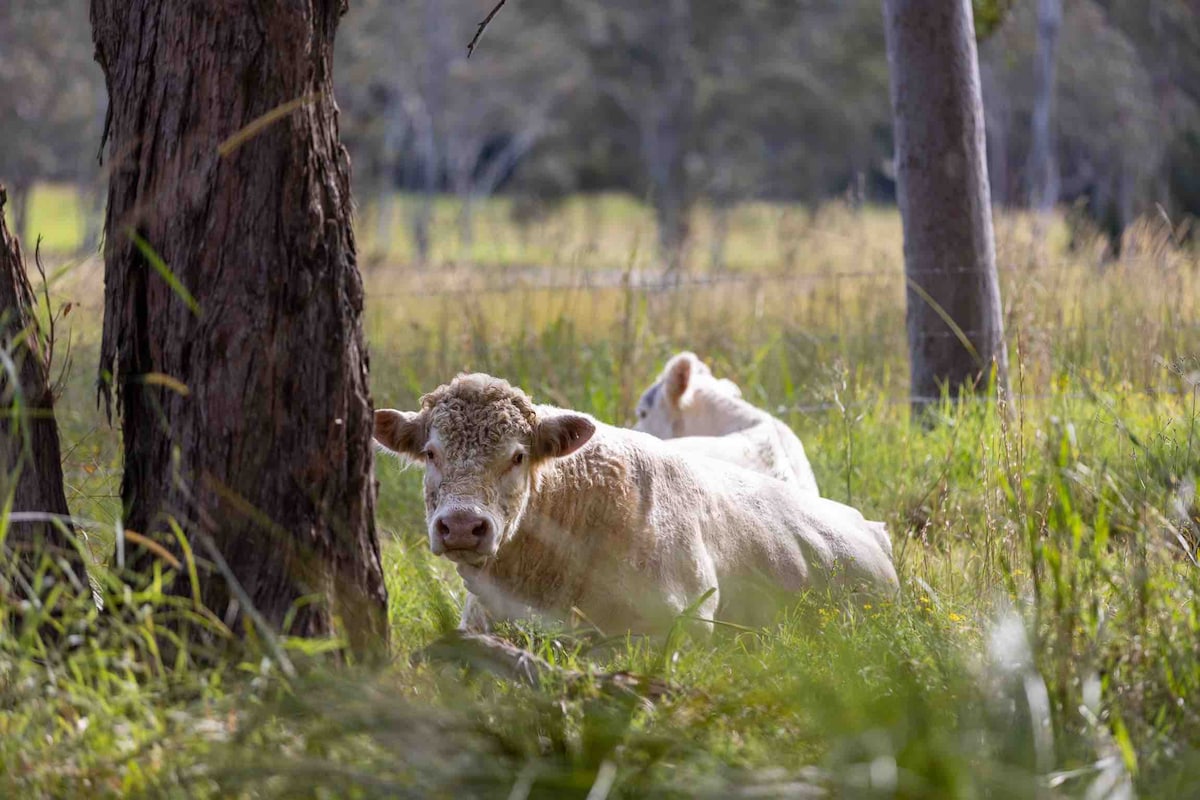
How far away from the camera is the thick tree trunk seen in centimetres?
361

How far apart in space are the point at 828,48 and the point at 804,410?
3591cm

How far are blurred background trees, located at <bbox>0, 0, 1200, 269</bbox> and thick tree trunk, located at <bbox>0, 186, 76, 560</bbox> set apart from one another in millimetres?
27531

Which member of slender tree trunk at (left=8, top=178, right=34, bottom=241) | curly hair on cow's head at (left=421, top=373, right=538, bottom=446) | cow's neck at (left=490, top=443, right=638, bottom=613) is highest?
slender tree trunk at (left=8, top=178, right=34, bottom=241)

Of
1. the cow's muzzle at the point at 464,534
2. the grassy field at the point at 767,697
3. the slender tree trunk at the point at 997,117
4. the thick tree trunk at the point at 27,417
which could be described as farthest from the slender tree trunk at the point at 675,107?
the thick tree trunk at the point at 27,417

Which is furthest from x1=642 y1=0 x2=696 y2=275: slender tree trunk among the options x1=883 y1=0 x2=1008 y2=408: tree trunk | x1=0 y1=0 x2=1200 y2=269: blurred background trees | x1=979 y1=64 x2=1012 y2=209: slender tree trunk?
x1=883 y1=0 x2=1008 y2=408: tree trunk

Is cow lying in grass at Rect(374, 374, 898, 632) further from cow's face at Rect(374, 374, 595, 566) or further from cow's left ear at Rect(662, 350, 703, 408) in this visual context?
cow's left ear at Rect(662, 350, 703, 408)

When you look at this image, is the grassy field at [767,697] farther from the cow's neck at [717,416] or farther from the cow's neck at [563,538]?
the cow's neck at [717,416]

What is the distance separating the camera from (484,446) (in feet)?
15.6

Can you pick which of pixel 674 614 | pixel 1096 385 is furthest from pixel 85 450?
pixel 1096 385

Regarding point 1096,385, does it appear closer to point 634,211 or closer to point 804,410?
point 804,410

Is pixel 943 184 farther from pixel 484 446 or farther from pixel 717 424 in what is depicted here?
pixel 484 446

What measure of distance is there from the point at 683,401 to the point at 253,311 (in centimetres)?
404

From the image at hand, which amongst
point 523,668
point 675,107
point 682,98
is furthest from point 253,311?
point 682,98

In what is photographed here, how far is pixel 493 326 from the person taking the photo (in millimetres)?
9148
